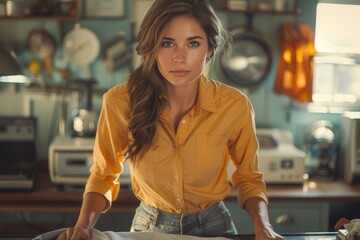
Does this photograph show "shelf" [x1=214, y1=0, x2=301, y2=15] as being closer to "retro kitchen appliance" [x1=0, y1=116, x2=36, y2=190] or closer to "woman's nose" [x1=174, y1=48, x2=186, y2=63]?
"retro kitchen appliance" [x1=0, y1=116, x2=36, y2=190]

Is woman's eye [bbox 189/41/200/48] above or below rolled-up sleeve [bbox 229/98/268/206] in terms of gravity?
above

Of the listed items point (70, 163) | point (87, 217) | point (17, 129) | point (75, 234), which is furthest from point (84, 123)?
point (75, 234)

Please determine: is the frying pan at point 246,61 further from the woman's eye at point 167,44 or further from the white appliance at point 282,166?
the woman's eye at point 167,44

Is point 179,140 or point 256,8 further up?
point 256,8

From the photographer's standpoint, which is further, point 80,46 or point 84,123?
point 80,46

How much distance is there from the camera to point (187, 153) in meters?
1.47

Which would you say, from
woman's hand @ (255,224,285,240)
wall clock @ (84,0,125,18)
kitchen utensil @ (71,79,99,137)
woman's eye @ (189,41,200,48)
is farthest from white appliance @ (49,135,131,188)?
woman's hand @ (255,224,285,240)

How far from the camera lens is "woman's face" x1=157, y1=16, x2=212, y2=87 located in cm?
135

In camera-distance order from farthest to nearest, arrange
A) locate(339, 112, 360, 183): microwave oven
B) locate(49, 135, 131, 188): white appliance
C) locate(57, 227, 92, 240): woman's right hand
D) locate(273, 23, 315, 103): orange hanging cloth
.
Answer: locate(273, 23, 315, 103): orange hanging cloth, locate(339, 112, 360, 183): microwave oven, locate(49, 135, 131, 188): white appliance, locate(57, 227, 92, 240): woman's right hand

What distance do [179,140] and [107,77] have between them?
1.67m

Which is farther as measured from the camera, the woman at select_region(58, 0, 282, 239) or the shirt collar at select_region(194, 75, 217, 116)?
the shirt collar at select_region(194, 75, 217, 116)

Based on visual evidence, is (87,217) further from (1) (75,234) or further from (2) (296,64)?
(2) (296,64)

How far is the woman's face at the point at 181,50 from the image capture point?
53.1 inches

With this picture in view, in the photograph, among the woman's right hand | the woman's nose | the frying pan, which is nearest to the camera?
the woman's right hand
